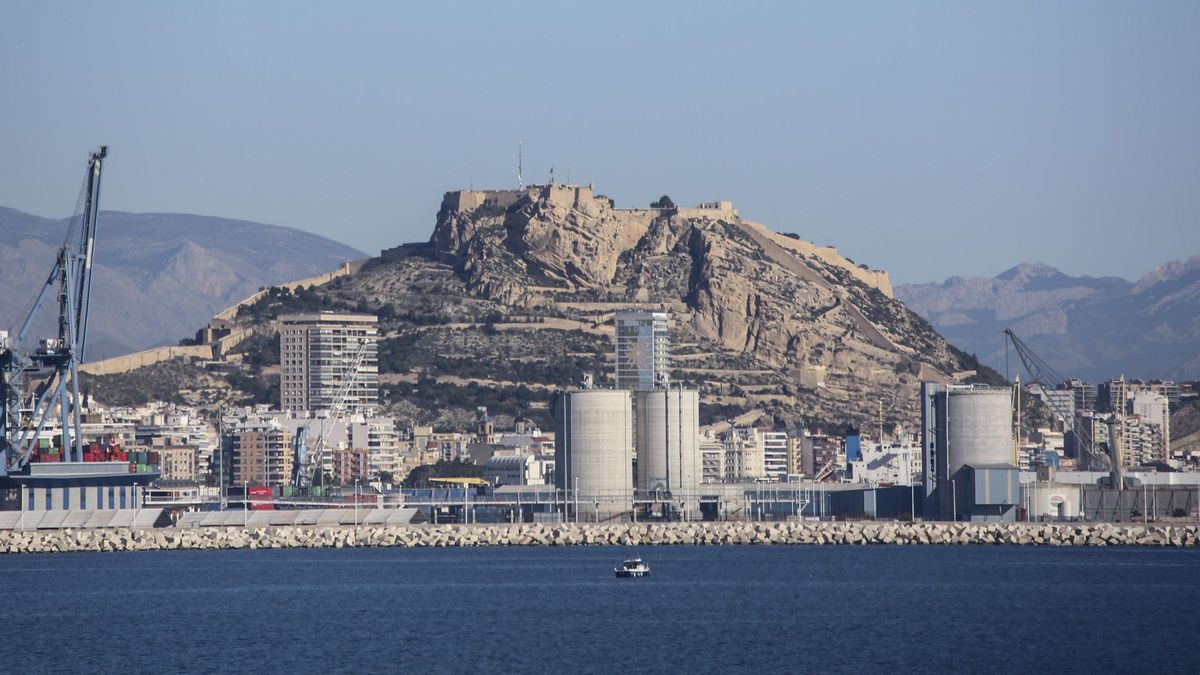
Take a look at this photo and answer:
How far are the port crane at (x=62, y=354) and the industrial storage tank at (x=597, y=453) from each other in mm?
26021

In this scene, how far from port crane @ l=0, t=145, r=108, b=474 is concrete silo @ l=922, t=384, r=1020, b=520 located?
42.5 metres

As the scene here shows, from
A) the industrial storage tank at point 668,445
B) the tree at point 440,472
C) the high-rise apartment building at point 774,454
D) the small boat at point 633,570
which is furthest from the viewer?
the high-rise apartment building at point 774,454

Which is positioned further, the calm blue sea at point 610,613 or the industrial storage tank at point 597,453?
the industrial storage tank at point 597,453

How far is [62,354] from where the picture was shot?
11194cm

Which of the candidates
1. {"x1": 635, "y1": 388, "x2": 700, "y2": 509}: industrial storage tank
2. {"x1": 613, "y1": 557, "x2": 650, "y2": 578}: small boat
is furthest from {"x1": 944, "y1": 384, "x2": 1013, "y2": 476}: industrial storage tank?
{"x1": 613, "y1": 557, "x2": 650, "y2": 578}: small boat

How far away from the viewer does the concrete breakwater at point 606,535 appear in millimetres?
106625

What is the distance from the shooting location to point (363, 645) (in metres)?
62.4

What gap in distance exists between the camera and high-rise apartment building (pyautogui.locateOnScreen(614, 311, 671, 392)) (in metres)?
146

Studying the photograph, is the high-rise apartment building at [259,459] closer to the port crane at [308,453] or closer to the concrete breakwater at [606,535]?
the port crane at [308,453]

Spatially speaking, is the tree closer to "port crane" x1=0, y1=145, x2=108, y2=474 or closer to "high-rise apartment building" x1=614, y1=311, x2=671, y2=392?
"high-rise apartment building" x1=614, y1=311, x2=671, y2=392

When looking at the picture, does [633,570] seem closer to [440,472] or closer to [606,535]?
[606,535]

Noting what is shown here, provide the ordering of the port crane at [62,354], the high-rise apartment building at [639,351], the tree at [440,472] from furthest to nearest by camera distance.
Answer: the tree at [440,472] < the high-rise apartment building at [639,351] < the port crane at [62,354]

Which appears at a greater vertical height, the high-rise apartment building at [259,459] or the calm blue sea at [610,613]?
the high-rise apartment building at [259,459]

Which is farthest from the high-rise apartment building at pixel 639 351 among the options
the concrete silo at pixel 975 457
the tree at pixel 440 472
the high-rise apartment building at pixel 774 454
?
the high-rise apartment building at pixel 774 454
